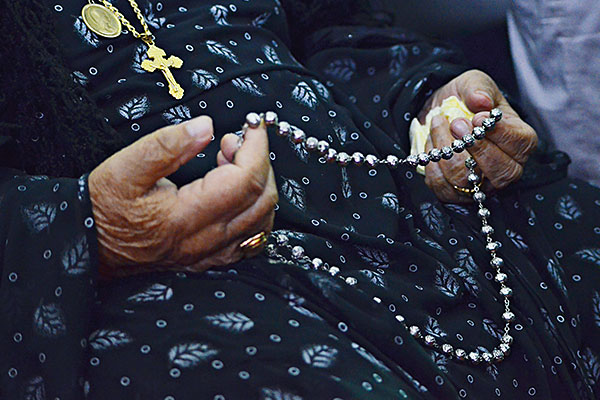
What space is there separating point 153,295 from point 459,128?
19.0 inches

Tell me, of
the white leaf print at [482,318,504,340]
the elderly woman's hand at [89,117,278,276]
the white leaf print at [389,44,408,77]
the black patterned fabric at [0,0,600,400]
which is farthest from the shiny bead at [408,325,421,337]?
the white leaf print at [389,44,408,77]

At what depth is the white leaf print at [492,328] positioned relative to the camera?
0.88 meters

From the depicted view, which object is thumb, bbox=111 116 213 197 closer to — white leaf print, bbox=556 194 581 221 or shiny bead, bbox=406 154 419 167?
shiny bead, bbox=406 154 419 167

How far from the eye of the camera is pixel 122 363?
0.69 meters

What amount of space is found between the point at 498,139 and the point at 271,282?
0.43 meters

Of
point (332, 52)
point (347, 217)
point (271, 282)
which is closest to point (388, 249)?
point (347, 217)

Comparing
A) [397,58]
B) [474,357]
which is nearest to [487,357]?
[474,357]

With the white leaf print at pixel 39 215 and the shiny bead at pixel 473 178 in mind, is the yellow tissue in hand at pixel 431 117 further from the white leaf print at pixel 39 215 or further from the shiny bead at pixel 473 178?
the white leaf print at pixel 39 215

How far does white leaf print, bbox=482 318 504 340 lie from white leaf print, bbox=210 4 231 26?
0.53m

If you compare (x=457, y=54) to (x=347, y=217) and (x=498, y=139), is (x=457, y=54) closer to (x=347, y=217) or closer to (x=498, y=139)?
(x=498, y=139)

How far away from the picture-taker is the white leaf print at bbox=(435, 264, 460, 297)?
0.88 metres

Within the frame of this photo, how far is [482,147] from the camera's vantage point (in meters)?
0.99

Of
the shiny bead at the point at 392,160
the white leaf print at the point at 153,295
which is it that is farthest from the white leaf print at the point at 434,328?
the white leaf print at the point at 153,295

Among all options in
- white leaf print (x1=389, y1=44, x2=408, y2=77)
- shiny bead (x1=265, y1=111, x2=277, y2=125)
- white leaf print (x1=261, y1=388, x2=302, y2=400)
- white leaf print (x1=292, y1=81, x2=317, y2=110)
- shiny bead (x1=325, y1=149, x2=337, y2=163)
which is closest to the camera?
white leaf print (x1=261, y1=388, x2=302, y2=400)
